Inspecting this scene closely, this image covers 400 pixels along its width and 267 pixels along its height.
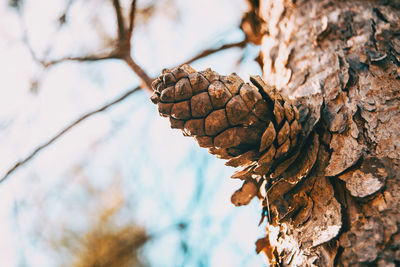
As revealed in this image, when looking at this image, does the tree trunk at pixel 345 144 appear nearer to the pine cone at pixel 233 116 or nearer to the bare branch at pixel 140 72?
the pine cone at pixel 233 116

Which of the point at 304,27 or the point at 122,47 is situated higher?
the point at 122,47

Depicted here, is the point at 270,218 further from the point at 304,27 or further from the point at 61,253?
the point at 61,253

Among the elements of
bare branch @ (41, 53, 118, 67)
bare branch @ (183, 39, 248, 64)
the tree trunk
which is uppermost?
bare branch @ (41, 53, 118, 67)

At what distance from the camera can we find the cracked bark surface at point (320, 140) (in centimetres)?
52

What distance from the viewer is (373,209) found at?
51 centimetres

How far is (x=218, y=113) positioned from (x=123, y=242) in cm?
184

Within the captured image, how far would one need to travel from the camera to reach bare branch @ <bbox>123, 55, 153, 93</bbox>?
113cm

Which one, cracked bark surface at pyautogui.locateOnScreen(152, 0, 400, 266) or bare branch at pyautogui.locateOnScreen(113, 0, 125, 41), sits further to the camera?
bare branch at pyautogui.locateOnScreen(113, 0, 125, 41)

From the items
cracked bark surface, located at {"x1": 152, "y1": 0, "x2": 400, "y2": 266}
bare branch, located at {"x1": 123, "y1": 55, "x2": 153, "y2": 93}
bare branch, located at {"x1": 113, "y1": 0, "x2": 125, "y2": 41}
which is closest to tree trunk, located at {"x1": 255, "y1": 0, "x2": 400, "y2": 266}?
cracked bark surface, located at {"x1": 152, "y1": 0, "x2": 400, "y2": 266}

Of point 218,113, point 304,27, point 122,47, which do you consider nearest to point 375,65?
point 304,27

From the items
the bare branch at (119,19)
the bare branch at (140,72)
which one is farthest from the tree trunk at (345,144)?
the bare branch at (119,19)

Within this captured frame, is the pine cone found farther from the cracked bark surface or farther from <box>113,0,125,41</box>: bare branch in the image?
<box>113,0,125,41</box>: bare branch

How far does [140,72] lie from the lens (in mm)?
1148

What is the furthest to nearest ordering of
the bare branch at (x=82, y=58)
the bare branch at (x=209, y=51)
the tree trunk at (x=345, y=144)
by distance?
the bare branch at (x=209, y=51) → the bare branch at (x=82, y=58) → the tree trunk at (x=345, y=144)
